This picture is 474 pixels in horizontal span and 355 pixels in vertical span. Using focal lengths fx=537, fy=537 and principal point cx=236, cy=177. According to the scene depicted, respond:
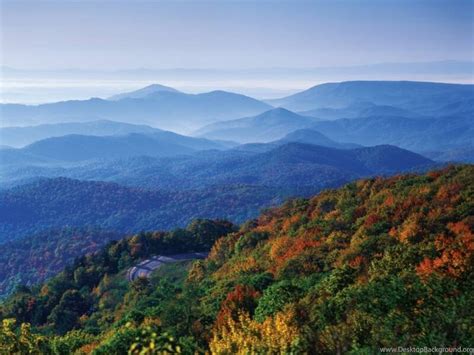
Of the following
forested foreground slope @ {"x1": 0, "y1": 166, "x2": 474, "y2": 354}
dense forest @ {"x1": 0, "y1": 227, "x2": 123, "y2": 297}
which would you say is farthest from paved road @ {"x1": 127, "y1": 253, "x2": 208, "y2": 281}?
dense forest @ {"x1": 0, "y1": 227, "x2": 123, "y2": 297}

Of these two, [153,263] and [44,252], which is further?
[44,252]

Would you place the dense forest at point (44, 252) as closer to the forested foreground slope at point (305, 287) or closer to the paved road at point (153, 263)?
the forested foreground slope at point (305, 287)

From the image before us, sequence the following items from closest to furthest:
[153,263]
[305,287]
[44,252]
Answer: [305,287]
[153,263]
[44,252]

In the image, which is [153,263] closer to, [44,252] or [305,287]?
[305,287]

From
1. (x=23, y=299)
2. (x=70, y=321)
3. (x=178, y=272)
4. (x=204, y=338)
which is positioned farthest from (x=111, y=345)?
(x=23, y=299)

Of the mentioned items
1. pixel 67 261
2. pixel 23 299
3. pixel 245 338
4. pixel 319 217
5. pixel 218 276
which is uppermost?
pixel 245 338

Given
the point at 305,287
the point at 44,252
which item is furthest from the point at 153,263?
the point at 44,252

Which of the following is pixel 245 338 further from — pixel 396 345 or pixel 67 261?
pixel 67 261
